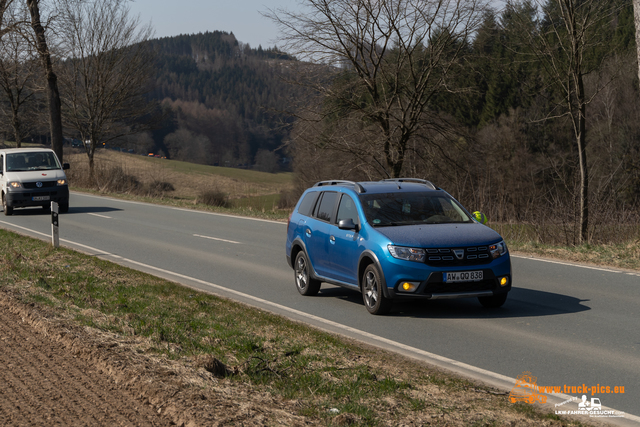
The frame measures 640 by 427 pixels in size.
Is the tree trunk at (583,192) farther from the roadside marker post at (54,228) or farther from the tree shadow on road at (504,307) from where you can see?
the roadside marker post at (54,228)

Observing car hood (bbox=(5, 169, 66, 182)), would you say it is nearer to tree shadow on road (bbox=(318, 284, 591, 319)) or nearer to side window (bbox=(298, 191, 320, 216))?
side window (bbox=(298, 191, 320, 216))

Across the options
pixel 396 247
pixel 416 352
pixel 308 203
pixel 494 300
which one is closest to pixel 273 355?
pixel 416 352

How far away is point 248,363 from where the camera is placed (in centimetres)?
583

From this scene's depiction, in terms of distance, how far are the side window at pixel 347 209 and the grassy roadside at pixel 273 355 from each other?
74.1 inches

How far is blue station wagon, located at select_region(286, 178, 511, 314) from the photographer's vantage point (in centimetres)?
800

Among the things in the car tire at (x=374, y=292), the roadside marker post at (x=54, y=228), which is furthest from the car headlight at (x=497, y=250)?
the roadside marker post at (x=54, y=228)

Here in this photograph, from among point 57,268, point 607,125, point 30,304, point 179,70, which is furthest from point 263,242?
point 179,70

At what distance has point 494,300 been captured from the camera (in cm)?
871

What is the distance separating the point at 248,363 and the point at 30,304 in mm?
3889

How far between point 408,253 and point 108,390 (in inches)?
162

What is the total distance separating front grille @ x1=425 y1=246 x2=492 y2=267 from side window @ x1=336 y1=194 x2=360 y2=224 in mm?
1405

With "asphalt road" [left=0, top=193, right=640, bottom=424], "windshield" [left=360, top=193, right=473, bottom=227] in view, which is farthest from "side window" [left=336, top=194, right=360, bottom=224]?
"asphalt road" [left=0, top=193, right=640, bottom=424]

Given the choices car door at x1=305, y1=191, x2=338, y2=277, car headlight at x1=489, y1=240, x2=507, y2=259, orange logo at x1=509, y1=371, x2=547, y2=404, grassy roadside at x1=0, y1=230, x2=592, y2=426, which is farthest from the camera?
car door at x1=305, y1=191, x2=338, y2=277

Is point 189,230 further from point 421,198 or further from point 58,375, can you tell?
point 58,375
